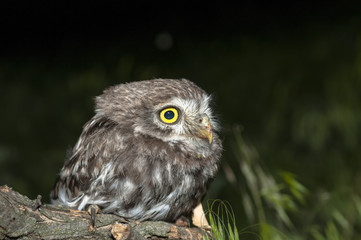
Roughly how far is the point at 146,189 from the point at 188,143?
0.96 feet

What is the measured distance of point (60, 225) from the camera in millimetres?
2004

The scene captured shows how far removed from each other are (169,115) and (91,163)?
39 cm

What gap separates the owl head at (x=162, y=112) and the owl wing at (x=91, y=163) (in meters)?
0.07

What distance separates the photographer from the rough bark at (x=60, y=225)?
188cm

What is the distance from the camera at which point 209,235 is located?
2.29 metres

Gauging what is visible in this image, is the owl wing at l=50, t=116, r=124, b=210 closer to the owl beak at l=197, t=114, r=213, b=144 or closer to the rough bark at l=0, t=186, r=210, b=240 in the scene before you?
the rough bark at l=0, t=186, r=210, b=240

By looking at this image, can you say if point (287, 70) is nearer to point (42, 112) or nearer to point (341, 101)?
point (341, 101)

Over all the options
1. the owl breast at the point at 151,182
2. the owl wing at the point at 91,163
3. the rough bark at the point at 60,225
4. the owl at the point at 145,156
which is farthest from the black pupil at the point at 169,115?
the rough bark at the point at 60,225

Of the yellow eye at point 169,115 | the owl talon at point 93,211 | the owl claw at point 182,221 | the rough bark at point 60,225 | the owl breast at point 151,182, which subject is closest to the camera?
the rough bark at point 60,225

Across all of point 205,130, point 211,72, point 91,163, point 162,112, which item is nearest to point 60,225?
point 91,163

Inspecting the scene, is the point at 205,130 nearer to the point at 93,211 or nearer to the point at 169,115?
the point at 169,115

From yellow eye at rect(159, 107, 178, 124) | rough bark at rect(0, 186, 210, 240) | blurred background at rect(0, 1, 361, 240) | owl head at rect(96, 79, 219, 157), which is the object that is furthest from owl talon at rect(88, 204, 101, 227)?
blurred background at rect(0, 1, 361, 240)

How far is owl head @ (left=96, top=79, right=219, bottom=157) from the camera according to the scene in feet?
7.79

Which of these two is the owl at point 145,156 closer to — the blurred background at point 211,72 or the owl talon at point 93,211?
the owl talon at point 93,211
